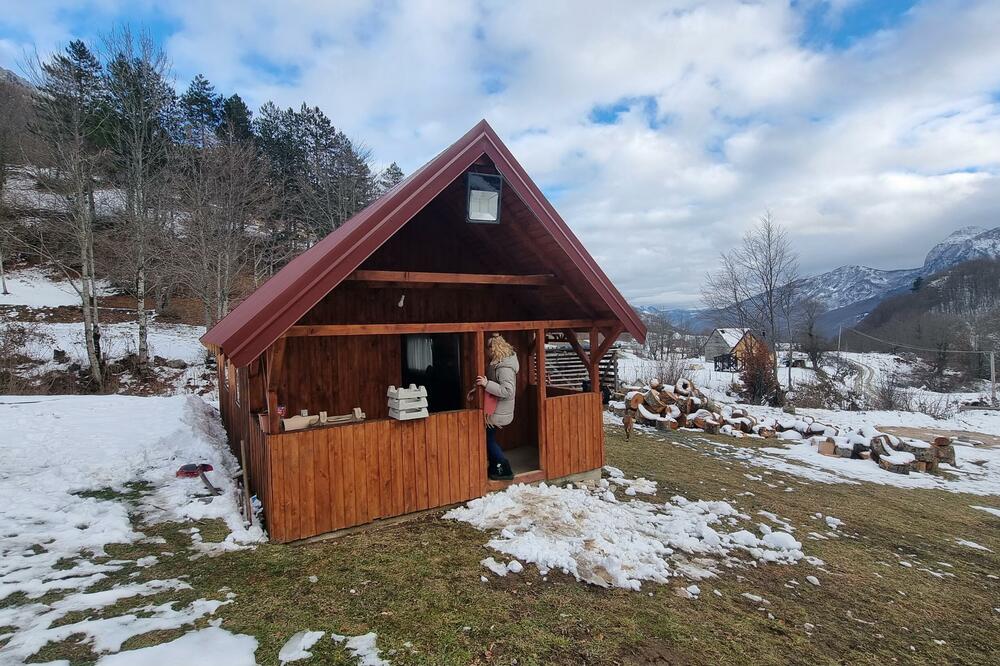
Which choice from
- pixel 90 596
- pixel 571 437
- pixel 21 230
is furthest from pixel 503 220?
pixel 21 230

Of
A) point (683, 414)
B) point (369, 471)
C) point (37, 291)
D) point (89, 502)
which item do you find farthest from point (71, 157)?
point (683, 414)

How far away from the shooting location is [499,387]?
5.42 m

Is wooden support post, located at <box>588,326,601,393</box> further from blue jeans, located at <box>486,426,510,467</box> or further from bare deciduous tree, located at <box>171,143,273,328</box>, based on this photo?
bare deciduous tree, located at <box>171,143,273,328</box>

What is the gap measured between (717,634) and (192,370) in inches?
762

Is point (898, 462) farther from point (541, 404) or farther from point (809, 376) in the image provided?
point (809, 376)

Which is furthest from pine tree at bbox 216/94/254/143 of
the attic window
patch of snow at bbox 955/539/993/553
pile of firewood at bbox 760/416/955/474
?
patch of snow at bbox 955/539/993/553

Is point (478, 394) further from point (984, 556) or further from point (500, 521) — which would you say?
point (984, 556)

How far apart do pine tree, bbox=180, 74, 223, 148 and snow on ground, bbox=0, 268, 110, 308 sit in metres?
9.89

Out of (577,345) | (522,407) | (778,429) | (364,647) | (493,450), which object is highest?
(577,345)

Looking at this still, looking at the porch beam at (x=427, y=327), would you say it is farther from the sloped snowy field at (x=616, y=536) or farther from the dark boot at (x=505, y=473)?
the sloped snowy field at (x=616, y=536)

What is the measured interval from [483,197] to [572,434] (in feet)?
11.3

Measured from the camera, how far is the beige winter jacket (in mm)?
5441

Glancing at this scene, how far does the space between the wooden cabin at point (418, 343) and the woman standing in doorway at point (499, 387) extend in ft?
0.66

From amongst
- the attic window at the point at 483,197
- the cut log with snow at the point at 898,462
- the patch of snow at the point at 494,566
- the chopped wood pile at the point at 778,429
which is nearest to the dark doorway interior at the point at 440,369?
the attic window at the point at 483,197
